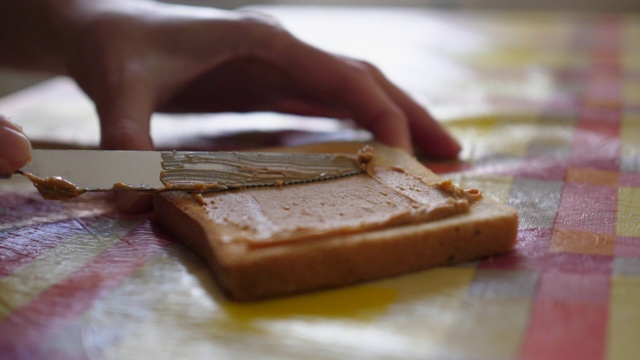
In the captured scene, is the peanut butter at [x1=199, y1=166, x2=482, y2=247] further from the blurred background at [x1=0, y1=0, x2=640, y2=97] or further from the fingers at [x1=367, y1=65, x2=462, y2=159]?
the blurred background at [x1=0, y1=0, x2=640, y2=97]

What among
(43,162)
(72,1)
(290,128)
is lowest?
(290,128)

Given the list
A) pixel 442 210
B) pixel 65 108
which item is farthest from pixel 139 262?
pixel 65 108

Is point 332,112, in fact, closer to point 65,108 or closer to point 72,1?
point 72,1

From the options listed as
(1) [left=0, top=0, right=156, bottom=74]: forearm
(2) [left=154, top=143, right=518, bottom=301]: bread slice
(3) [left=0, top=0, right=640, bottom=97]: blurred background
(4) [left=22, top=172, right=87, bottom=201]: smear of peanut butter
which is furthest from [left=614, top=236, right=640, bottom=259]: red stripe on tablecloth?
(3) [left=0, top=0, right=640, bottom=97]: blurred background

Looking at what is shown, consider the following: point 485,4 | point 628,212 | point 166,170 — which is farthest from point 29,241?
point 485,4

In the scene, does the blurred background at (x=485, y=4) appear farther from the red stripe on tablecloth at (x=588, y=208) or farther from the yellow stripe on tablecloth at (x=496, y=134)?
the red stripe on tablecloth at (x=588, y=208)
